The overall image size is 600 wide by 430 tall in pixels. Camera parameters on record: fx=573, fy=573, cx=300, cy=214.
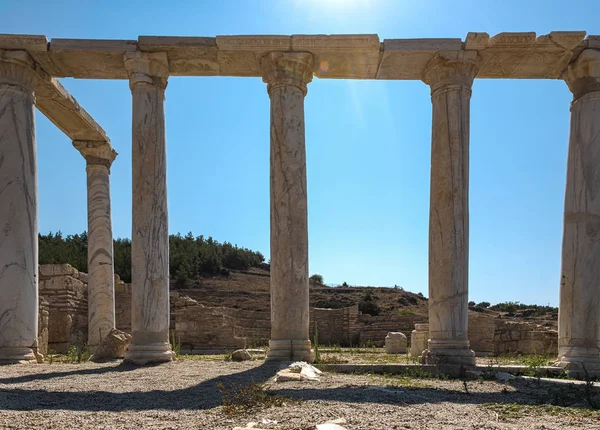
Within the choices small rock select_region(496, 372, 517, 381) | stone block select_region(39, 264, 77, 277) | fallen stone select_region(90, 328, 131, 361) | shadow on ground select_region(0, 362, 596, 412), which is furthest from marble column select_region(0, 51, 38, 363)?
small rock select_region(496, 372, 517, 381)

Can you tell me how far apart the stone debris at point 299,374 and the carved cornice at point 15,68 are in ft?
31.3

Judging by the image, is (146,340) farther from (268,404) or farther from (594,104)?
(594,104)

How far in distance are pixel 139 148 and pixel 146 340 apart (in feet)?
15.0

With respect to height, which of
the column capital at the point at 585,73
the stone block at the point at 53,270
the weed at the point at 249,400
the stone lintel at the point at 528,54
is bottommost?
the weed at the point at 249,400

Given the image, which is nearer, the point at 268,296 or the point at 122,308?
the point at 122,308

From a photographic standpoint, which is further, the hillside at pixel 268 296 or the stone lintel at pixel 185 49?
the hillside at pixel 268 296

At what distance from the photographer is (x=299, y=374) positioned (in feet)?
33.3

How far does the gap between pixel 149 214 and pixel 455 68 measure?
813 centimetres

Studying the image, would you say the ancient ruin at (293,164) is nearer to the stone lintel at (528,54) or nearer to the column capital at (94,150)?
the stone lintel at (528,54)

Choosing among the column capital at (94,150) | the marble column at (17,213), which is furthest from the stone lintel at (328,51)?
the column capital at (94,150)

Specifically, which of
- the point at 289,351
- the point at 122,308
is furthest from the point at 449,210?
the point at 122,308

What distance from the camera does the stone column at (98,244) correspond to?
19125 mm

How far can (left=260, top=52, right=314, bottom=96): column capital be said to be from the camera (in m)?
13.9

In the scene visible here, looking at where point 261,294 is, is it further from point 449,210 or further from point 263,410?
point 263,410
